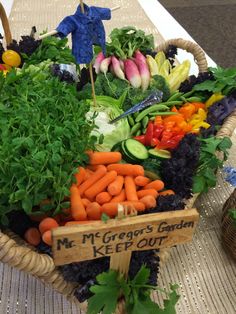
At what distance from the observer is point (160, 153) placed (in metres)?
0.97

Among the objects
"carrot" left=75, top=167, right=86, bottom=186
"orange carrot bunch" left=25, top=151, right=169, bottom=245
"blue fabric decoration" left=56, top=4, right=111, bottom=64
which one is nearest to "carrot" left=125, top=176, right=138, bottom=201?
"orange carrot bunch" left=25, top=151, right=169, bottom=245

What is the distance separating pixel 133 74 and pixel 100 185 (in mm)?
531

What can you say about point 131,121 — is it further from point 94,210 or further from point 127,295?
point 127,295

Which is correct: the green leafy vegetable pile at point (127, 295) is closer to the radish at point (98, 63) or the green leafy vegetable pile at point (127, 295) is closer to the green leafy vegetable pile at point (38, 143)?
the green leafy vegetable pile at point (38, 143)

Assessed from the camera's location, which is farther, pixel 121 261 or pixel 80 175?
pixel 80 175

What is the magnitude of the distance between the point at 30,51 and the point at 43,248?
83cm

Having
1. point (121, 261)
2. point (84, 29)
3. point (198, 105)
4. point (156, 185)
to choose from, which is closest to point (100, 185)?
point (156, 185)

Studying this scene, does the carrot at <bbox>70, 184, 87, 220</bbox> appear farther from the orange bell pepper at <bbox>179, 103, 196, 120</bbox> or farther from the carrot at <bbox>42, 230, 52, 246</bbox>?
the orange bell pepper at <bbox>179, 103, 196, 120</bbox>

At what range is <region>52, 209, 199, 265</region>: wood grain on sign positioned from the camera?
50cm

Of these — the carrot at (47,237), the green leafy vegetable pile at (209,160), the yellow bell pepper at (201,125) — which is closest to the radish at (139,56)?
the yellow bell pepper at (201,125)

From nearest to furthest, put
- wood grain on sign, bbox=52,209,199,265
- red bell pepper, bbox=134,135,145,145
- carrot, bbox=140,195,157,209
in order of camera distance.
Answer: wood grain on sign, bbox=52,209,199,265 < carrot, bbox=140,195,157,209 < red bell pepper, bbox=134,135,145,145

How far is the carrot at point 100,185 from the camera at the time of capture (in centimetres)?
82

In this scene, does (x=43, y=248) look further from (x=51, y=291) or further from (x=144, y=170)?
(x=144, y=170)

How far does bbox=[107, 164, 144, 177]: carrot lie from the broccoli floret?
40cm
